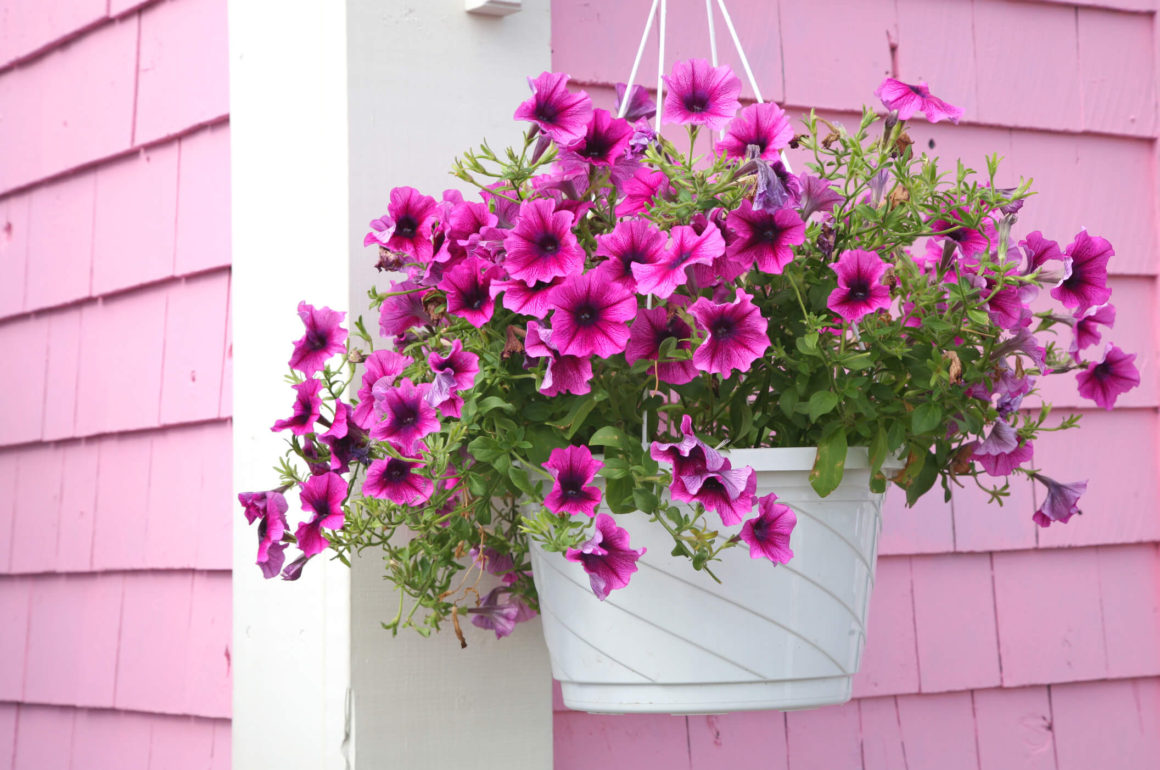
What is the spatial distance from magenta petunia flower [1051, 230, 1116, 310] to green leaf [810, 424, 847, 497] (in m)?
0.24

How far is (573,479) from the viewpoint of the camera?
41.2 inches

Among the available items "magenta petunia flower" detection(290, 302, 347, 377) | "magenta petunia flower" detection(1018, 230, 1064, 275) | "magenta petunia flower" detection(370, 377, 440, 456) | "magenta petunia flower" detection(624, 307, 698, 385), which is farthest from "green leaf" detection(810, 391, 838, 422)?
"magenta petunia flower" detection(290, 302, 347, 377)

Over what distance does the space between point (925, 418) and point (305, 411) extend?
0.55 meters

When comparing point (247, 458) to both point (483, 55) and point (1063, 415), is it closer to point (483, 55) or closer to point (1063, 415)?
point (483, 55)

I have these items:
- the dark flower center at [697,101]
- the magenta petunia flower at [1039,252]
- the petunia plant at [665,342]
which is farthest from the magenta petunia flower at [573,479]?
the magenta petunia flower at [1039,252]

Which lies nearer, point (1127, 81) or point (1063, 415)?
point (1063, 415)

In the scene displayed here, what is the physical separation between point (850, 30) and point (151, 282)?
1.05 metres

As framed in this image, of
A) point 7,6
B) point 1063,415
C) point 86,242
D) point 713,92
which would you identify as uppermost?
point 7,6

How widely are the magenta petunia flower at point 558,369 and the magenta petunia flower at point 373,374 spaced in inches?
5.5

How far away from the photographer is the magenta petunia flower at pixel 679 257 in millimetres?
1008

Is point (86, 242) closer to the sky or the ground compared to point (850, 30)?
closer to the ground

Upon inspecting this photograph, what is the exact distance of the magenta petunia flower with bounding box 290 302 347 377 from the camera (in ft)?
A: 3.79

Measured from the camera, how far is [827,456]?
1.09m

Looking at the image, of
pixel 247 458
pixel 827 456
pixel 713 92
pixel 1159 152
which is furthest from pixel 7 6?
pixel 1159 152
